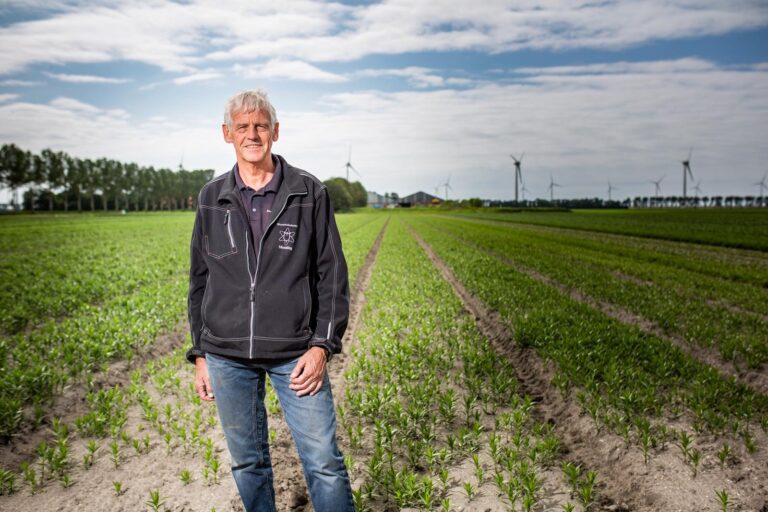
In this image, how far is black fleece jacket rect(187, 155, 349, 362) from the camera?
3.02 metres

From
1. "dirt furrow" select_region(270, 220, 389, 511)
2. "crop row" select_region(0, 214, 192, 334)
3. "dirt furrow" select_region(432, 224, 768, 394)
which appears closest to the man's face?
"dirt furrow" select_region(270, 220, 389, 511)

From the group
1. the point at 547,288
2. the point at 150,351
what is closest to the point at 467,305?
the point at 547,288

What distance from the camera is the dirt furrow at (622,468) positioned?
16.9ft

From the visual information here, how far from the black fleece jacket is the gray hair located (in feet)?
1.02

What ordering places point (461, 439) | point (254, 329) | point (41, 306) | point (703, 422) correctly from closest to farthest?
point (254, 329) → point (461, 439) → point (703, 422) → point (41, 306)

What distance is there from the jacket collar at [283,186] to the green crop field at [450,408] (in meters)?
3.21

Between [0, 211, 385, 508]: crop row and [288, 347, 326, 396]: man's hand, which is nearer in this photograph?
[288, 347, 326, 396]: man's hand

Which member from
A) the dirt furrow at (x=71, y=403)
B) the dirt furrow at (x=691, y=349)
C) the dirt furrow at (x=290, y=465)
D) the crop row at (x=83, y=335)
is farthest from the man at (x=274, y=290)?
the dirt furrow at (x=691, y=349)

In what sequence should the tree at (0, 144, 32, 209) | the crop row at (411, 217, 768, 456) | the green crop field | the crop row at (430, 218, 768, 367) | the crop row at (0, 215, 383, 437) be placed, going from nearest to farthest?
the green crop field, the crop row at (411, 217, 768, 456), the crop row at (0, 215, 383, 437), the crop row at (430, 218, 768, 367), the tree at (0, 144, 32, 209)

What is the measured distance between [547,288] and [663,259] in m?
12.4

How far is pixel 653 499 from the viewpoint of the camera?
204 inches

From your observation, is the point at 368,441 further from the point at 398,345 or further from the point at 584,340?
the point at 584,340

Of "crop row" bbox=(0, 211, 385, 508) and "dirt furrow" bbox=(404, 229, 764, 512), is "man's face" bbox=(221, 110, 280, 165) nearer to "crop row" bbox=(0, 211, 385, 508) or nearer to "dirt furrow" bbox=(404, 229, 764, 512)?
"crop row" bbox=(0, 211, 385, 508)

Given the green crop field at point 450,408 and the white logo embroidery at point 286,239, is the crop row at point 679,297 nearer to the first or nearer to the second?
the green crop field at point 450,408
